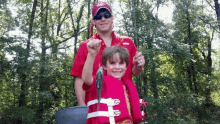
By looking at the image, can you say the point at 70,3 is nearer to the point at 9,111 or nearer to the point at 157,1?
the point at 157,1

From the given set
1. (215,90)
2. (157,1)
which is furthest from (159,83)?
(215,90)

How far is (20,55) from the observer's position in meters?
9.90

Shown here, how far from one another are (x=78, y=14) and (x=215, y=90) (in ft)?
34.2

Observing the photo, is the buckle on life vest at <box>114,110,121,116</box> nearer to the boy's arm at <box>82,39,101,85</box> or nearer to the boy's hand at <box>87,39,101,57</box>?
the boy's arm at <box>82,39,101,85</box>

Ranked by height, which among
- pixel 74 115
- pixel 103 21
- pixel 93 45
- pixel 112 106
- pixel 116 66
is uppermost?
pixel 103 21

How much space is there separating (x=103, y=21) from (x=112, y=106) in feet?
2.73

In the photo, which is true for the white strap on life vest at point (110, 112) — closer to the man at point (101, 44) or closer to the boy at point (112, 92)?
the boy at point (112, 92)

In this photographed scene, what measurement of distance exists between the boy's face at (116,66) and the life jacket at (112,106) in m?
0.05

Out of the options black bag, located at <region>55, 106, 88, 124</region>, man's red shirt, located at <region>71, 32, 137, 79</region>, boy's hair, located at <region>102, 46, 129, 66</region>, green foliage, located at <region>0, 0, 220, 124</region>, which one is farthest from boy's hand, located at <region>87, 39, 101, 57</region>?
green foliage, located at <region>0, 0, 220, 124</region>

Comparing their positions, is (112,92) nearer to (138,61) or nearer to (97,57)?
(138,61)

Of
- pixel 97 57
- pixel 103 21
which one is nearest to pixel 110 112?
pixel 97 57

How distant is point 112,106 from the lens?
1.71m

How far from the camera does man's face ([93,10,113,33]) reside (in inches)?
85.7

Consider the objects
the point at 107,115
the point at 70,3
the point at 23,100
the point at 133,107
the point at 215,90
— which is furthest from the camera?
the point at 70,3
